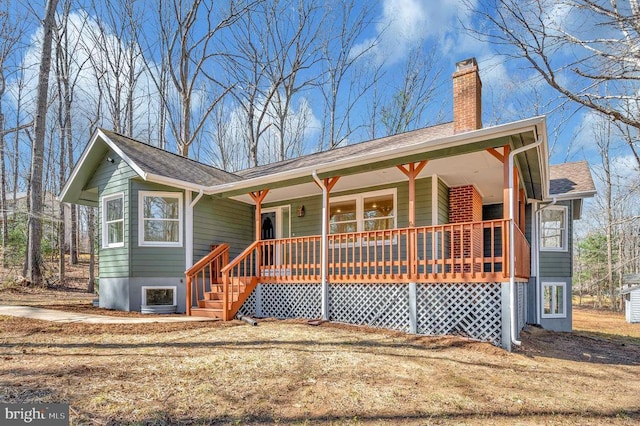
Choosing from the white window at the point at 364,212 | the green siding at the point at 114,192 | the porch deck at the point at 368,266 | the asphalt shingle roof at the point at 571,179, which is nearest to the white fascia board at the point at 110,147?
A: the green siding at the point at 114,192

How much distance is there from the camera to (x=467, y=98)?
9117mm

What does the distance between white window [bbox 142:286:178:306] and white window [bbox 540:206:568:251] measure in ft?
33.9

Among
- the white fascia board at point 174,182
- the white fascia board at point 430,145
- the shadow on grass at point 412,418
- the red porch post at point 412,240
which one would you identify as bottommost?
the shadow on grass at point 412,418

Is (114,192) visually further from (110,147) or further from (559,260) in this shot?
(559,260)

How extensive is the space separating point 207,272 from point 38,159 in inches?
289

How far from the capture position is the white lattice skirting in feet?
20.8

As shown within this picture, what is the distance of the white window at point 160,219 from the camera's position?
9.49m

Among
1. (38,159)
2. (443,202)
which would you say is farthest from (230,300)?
(38,159)

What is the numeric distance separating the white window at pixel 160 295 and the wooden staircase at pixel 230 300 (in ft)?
3.71

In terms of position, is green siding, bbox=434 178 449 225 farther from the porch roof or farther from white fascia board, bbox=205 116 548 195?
white fascia board, bbox=205 116 548 195

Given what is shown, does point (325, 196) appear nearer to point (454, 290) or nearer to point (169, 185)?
point (454, 290)

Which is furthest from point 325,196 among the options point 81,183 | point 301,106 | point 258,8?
point 301,106

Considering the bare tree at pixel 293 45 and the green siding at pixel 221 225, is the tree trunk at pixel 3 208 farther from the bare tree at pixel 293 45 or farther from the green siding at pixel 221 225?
the bare tree at pixel 293 45

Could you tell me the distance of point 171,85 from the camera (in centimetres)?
2211
